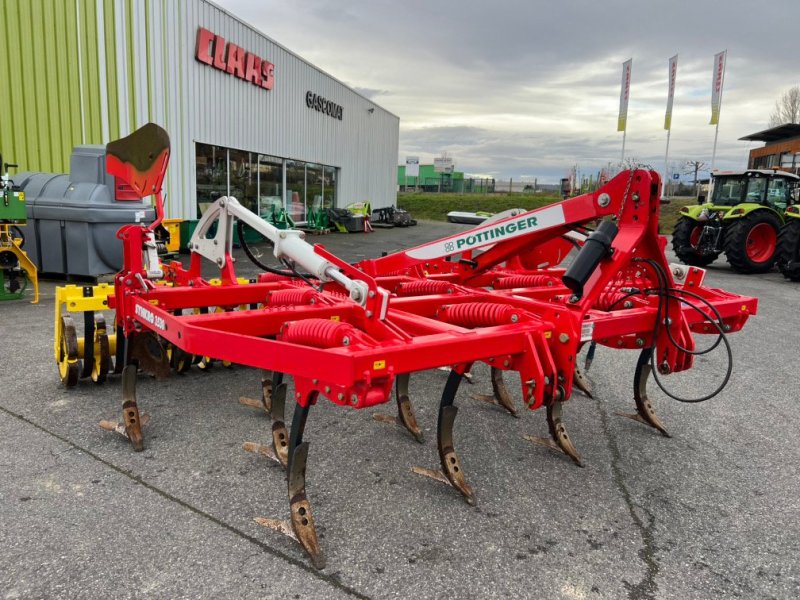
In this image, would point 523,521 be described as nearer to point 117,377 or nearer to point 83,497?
point 83,497

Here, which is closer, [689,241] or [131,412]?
[131,412]

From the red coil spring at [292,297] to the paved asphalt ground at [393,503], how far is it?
795 millimetres

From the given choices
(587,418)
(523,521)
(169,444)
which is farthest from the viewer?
(587,418)

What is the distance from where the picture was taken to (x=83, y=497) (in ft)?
9.34

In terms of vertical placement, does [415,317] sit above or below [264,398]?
above

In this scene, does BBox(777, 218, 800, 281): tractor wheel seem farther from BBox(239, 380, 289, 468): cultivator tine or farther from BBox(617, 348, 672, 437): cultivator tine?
BBox(239, 380, 289, 468): cultivator tine

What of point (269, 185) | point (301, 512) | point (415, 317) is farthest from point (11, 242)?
point (269, 185)

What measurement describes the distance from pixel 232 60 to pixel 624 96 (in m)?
20.8

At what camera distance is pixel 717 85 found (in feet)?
87.0

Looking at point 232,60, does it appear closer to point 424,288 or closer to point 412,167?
point 424,288

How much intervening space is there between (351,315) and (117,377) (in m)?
2.38

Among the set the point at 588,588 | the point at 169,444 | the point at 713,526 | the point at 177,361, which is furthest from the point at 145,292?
the point at 713,526

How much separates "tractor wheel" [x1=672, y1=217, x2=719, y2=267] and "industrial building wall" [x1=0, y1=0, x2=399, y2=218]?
34.9 ft

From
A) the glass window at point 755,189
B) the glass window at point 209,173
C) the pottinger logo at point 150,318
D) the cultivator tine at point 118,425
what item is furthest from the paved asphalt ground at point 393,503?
the glass window at point 755,189
